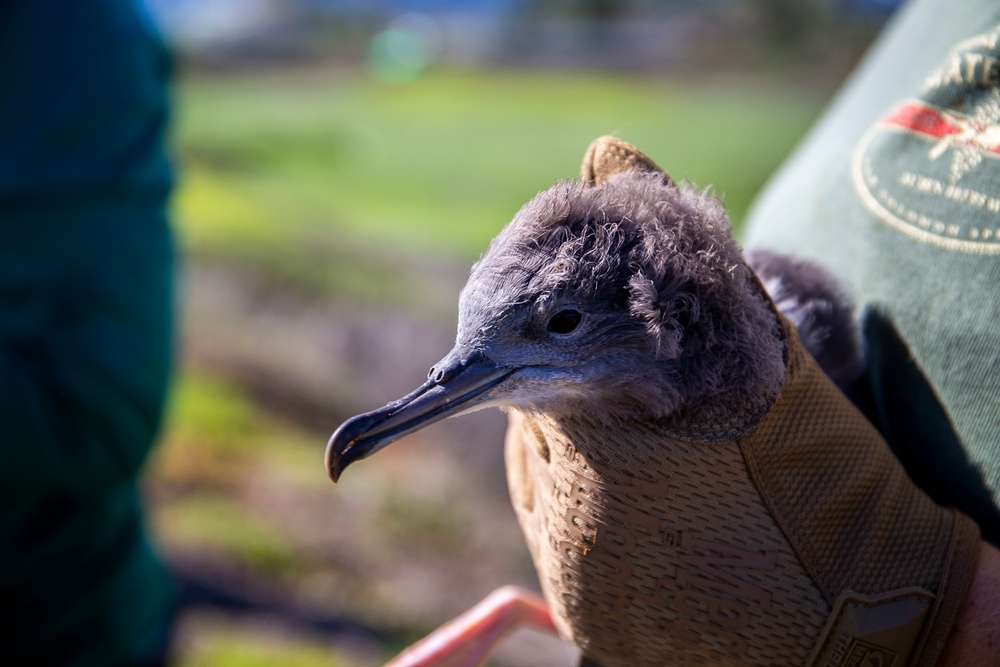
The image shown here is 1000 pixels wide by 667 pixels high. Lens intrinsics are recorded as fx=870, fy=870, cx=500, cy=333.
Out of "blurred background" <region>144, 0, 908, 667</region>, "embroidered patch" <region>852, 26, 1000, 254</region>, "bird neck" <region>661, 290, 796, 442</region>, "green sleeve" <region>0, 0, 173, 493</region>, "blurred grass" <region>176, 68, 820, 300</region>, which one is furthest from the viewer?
"blurred grass" <region>176, 68, 820, 300</region>

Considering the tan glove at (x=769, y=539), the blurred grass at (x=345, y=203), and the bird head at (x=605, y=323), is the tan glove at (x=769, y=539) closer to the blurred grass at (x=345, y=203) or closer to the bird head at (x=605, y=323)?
the bird head at (x=605, y=323)

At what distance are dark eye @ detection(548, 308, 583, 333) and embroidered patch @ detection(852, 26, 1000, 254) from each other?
0.40 m

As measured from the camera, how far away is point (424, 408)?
78 centimetres

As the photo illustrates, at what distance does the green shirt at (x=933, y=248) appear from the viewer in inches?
33.3

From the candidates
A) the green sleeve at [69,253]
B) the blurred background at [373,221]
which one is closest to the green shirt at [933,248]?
the blurred background at [373,221]

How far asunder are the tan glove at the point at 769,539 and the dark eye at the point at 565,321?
0.09 metres

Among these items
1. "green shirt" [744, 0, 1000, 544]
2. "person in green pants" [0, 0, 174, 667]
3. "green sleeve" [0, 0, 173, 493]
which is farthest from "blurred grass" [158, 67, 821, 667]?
"green shirt" [744, 0, 1000, 544]

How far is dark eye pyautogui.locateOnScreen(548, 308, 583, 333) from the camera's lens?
77 centimetres

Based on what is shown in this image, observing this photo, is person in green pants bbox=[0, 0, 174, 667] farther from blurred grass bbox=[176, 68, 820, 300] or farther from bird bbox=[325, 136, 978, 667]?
blurred grass bbox=[176, 68, 820, 300]

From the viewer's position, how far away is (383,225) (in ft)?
17.3

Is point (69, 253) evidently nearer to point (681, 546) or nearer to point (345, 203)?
point (681, 546)

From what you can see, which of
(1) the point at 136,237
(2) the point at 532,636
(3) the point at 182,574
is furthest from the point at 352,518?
(1) the point at 136,237

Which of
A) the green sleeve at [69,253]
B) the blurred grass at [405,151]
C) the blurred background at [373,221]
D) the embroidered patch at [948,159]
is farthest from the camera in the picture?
the blurred grass at [405,151]

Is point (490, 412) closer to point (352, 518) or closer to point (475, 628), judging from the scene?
point (352, 518)
